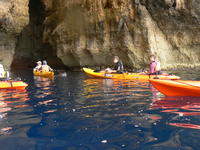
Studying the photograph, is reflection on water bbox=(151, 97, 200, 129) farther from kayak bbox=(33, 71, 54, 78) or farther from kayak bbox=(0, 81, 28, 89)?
kayak bbox=(33, 71, 54, 78)

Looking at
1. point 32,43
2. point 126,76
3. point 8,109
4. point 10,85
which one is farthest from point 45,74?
point 32,43

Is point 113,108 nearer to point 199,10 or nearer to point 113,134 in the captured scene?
point 113,134

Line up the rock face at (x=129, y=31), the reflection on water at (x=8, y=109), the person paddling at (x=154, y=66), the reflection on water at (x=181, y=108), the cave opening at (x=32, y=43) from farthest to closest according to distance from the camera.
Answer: the cave opening at (x=32, y=43) → the rock face at (x=129, y=31) → the person paddling at (x=154, y=66) → the reflection on water at (x=181, y=108) → the reflection on water at (x=8, y=109)

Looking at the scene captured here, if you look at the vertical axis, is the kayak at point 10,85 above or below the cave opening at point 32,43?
below

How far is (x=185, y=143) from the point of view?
11.9ft

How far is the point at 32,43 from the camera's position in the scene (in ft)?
101

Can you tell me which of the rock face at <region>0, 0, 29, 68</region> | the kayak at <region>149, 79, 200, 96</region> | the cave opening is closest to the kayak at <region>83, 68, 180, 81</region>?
the kayak at <region>149, 79, 200, 96</region>

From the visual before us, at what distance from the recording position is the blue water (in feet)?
12.1

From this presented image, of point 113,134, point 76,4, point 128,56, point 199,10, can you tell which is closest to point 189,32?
point 199,10

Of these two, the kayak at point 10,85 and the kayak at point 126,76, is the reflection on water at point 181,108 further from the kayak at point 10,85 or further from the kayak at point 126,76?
the kayak at point 10,85

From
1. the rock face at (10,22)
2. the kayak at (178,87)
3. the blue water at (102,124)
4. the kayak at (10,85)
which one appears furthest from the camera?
the rock face at (10,22)

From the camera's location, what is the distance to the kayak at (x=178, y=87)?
684 centimetres

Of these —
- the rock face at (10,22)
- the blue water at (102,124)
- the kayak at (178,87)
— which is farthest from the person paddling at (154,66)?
the rock face at (10,22)

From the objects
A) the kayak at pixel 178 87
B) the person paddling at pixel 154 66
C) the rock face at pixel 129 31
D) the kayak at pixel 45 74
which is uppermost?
the rock face at pixel 129 31
